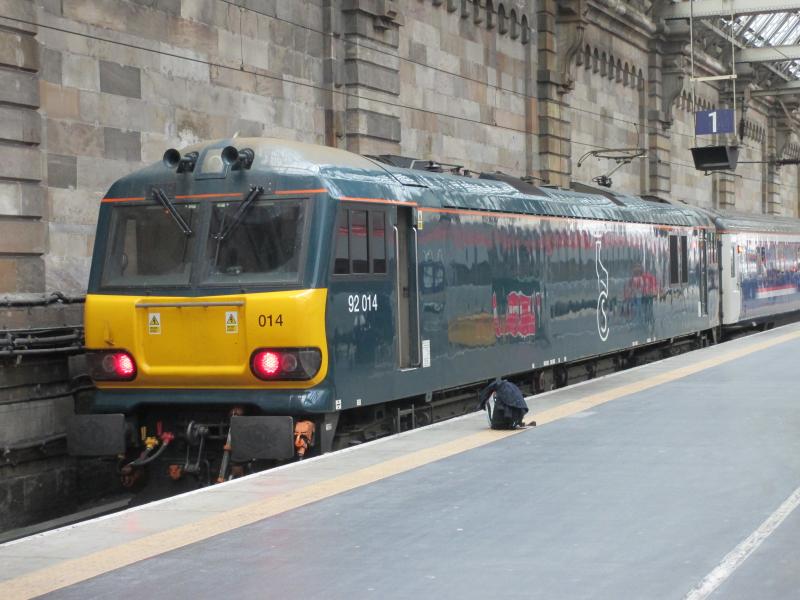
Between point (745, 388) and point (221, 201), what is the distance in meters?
7.82

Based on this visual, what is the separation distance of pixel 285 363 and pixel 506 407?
246 centimetres

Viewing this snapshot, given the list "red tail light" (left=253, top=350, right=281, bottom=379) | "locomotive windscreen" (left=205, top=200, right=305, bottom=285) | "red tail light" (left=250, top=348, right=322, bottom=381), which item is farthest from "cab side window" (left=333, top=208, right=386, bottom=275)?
"red tail light" (left=253, top=350, right=281, bottom=379)

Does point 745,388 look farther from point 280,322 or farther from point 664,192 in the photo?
point 664,192

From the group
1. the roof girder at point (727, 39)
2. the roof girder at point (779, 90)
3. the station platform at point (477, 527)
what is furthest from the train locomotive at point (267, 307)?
the roof girder at point (779, 90)

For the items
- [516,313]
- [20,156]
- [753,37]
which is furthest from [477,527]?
[753,37]

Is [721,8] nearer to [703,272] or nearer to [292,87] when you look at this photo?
[703,272]

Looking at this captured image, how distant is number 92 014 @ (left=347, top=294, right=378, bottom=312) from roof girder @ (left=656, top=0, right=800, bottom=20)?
1015 inches

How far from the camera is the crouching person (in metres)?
12.8

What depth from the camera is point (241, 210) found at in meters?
11.9

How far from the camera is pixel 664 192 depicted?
138 feet

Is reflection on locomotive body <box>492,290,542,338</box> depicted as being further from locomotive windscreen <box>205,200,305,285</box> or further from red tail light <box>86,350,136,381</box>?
red tail light <box>86,350,136,381</box>

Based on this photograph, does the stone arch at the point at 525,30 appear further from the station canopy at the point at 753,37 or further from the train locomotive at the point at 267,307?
the train locomotive at the point at 267,307

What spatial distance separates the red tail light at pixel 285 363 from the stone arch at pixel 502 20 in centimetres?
1989

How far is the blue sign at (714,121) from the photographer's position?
37.6 metres
